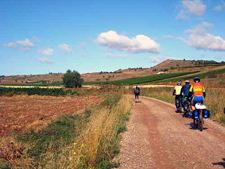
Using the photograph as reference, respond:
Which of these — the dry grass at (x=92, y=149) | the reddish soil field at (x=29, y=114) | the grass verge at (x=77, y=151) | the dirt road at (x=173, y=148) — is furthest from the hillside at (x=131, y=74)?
the dry grass at (x=92, y=149)

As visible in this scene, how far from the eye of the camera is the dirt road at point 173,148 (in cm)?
588

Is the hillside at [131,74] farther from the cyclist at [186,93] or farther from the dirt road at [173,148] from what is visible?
the dirt road at [173,148]

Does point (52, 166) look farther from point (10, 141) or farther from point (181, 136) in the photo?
point (181, 136)

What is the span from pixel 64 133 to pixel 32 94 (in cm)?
3890

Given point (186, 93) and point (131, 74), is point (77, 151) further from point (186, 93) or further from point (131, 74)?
point (131, 74)

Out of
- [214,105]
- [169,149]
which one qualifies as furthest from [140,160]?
[214,105]

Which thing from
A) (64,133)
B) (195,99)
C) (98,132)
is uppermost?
(195,99)

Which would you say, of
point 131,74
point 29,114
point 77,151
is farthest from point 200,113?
point 131,74

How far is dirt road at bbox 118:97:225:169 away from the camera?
232 inches

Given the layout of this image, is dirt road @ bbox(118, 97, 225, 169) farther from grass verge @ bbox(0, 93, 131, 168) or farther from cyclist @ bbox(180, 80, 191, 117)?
cyclist @ bbox(180, 80, 191, 117)

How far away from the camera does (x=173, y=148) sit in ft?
23.4

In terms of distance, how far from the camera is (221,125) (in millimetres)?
10672

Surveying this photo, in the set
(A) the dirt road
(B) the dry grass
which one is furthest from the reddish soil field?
(A) the dirt road

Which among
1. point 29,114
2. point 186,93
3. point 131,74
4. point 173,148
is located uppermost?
point 131,74
